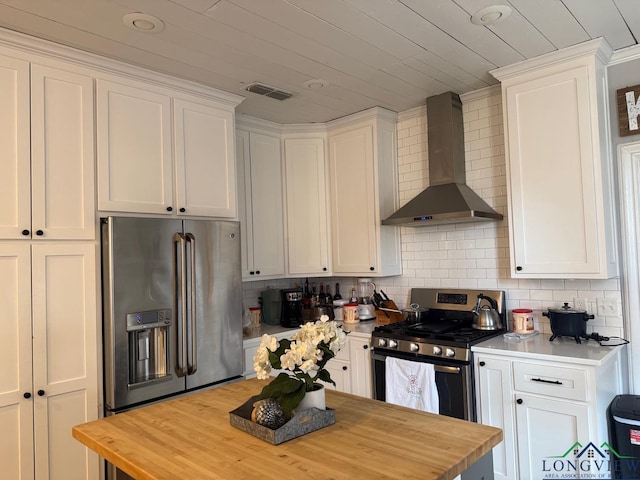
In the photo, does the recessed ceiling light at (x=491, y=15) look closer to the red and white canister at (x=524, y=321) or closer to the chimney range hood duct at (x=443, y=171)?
the chimney range hood duct at (x=443, y=171)

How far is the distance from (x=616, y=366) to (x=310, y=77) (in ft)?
8.62

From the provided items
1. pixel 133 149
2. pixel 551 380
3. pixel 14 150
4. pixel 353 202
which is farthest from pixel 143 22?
pixel 551 380

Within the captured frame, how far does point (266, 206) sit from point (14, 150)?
6.45 ft

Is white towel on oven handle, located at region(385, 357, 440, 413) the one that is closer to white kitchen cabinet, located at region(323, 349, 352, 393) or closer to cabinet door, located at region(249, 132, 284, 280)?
white kitchen cabinet, located at region(323, 349, 352, 393)

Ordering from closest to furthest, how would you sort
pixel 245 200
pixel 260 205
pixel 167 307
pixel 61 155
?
pixel 61 155
pixel 167 307
pixel 245 200
pixel 260 205

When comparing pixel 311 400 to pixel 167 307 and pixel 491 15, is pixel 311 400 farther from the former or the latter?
pixel 491 15

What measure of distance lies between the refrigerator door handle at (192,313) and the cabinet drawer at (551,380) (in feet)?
6.27

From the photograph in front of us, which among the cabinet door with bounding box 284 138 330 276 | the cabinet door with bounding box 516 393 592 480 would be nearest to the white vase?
the cabinet door with bounding box 516 393 592 480

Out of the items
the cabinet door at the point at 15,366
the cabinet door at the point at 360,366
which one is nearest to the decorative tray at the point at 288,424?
the cabinet door at the point at 15,366

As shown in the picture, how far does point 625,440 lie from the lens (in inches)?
95.3

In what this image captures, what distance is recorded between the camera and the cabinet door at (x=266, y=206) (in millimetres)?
3836

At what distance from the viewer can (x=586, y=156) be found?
2701 mm

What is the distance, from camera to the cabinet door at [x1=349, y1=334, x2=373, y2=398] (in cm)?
340

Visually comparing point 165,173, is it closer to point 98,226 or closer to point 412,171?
point 98,226
